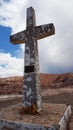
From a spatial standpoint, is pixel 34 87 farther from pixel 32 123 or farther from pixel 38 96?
pixel 32 123

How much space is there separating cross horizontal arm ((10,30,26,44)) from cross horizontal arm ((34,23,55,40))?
2.32 ft

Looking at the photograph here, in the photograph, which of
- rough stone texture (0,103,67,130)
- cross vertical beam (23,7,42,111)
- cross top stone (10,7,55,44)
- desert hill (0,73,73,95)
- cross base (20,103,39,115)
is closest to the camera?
rough stone texture (0,103,67,130)

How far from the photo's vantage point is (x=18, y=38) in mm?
8391

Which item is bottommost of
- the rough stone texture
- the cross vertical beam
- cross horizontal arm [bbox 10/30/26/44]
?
the rough stone texture

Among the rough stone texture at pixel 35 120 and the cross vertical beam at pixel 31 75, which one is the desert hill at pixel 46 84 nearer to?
the cross vertical beam at pixel 31 75

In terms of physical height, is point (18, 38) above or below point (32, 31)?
below

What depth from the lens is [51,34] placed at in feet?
25.0

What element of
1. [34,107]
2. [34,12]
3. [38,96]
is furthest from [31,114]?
[34,12]

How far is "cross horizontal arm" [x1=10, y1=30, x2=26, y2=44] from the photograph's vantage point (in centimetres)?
825

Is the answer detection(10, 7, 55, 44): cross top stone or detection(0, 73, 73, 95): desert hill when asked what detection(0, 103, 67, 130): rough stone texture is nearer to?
detection(10, 7, 55, 44): cross top stone

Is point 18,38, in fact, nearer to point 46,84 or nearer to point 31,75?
point 31,75

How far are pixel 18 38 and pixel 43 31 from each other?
1372 mm

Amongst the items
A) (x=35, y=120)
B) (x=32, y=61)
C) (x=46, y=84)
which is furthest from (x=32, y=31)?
(x=46, y=84)

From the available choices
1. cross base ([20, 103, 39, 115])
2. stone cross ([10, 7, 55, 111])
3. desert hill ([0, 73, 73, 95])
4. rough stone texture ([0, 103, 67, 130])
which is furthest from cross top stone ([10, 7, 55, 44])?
desert hill ([0, 73, 73, 95])
